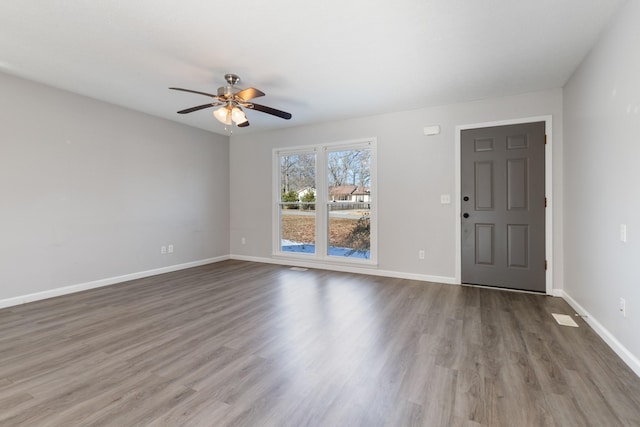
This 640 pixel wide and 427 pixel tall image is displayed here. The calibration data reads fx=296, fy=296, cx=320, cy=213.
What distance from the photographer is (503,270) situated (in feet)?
12.9

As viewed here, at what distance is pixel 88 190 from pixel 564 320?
5.81 meters

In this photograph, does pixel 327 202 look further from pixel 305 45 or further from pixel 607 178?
pixel 607 178

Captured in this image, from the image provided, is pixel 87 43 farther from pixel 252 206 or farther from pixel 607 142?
pixel 607 142

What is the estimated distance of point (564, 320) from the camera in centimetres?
290

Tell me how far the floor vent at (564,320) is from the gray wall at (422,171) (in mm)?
889

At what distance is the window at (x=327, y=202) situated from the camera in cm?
493

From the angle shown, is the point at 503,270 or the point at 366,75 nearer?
the point at 366,75

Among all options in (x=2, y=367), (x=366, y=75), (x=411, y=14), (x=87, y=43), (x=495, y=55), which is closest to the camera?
(x=2, y=367)

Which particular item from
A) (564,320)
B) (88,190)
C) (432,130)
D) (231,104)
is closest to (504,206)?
(432,130)

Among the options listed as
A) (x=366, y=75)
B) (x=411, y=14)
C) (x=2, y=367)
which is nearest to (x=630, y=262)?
(x=411, y=14)

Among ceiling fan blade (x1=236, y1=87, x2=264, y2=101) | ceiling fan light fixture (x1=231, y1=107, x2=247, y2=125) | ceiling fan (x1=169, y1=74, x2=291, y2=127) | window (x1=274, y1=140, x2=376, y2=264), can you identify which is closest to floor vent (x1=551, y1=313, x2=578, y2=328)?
window (x1=274, y1=140, x2=376, y2=264)

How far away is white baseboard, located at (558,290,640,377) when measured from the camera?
2.00 metres

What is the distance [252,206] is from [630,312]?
5382 millimetres

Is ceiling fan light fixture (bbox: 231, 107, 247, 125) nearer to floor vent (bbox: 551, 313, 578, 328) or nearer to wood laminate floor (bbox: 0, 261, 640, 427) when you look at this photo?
wood laminate floor (bbox: 0, 261, 640, 427)
